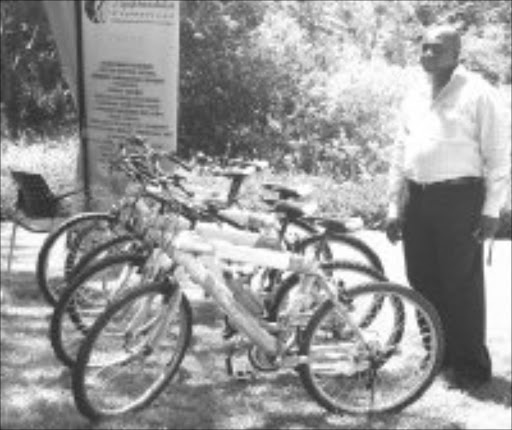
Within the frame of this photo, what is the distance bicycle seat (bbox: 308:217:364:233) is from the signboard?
2.72 meters

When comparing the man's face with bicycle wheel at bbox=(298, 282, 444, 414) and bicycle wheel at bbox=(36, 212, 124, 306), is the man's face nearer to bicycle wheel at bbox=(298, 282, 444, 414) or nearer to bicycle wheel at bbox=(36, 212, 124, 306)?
bicycle wheel at bbox=(298, 282, 444, 414)

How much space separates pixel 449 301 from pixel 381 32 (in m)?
12.7

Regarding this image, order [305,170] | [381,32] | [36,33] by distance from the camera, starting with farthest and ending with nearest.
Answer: [381,32], [36,33], [305,170]

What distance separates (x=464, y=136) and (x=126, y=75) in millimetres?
3568

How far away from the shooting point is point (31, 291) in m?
8.91

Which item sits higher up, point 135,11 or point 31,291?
point 135,11

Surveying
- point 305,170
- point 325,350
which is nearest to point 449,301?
point 325,350

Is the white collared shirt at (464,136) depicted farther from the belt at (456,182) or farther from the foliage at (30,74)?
the foliage at (30,74)

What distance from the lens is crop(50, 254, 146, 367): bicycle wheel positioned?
6.54m

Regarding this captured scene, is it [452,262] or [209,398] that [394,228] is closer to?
[452,262]

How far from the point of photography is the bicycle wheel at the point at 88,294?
6.54 meters

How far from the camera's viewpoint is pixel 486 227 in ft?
20.6

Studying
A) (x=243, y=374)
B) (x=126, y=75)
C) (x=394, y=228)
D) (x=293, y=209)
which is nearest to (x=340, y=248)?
→ (x=394, y=228)

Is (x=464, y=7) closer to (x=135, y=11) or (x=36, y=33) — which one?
(x=36, y=33)
